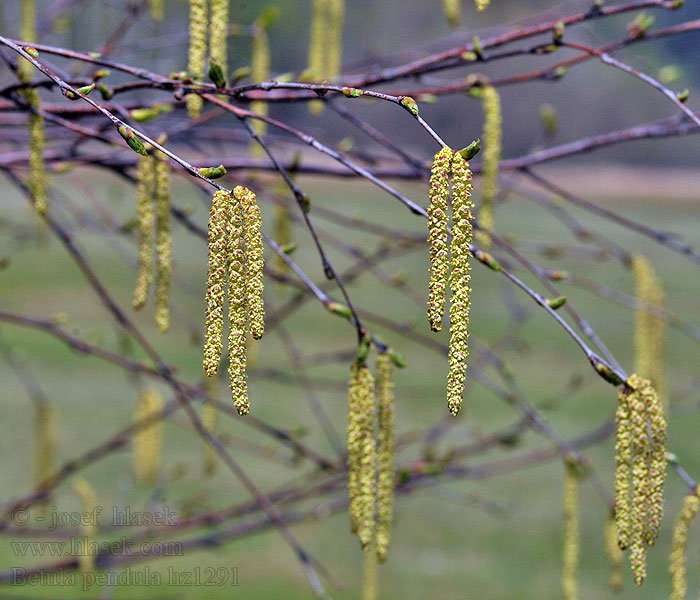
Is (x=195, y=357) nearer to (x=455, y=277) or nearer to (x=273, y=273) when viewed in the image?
(x=273, y=273)

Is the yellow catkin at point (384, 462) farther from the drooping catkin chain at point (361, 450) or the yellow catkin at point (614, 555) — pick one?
the yellow catkin at point (614, 555)

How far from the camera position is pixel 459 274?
3.22ft

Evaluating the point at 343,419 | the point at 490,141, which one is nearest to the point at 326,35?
the point at 490,141

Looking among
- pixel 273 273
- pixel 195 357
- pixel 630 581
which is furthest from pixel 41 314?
pixel 273 273

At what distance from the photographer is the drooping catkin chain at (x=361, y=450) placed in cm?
132

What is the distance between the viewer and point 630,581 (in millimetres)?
4789

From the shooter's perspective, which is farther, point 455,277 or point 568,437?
point 568,437

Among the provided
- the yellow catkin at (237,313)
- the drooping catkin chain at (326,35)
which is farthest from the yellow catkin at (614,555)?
the drooping catkin chain at (326,35)

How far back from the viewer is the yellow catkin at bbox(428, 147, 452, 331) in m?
0.91

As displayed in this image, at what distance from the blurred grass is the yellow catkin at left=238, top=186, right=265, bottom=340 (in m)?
1.32

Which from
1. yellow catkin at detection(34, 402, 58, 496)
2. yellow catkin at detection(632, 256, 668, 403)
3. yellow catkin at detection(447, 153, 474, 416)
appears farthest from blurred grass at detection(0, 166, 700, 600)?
yellow catkin at detection(447, 153, 474, 416)

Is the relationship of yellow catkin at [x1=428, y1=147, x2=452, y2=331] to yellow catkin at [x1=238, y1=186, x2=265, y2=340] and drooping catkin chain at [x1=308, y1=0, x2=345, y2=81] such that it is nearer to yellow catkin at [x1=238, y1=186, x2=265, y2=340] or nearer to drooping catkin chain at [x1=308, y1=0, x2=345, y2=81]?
yellow catkin at [x1=238, y1=186, x2=265, y2=340]

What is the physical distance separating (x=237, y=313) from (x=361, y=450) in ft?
1.49

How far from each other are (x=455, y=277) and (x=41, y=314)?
799cm
